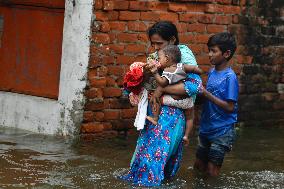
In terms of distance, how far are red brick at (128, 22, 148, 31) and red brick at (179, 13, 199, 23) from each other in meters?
0.55

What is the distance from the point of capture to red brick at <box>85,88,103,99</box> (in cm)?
750

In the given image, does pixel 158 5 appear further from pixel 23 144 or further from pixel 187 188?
pixel 187 188

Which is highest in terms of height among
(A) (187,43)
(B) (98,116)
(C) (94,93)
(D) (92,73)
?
(A) (187,43)

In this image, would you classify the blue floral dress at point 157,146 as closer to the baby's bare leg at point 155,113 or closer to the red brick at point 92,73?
the baby's bare leg at point 155,113

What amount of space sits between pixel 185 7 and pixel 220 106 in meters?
2.49

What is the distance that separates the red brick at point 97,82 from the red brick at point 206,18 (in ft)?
5.06

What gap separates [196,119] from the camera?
8516mm

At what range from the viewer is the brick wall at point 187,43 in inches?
297

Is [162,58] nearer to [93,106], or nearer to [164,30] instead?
[164,30]

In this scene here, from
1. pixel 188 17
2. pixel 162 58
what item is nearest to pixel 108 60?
pixel 188 17

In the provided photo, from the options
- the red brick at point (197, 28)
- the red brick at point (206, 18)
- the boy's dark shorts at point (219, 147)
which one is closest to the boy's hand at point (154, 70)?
the boy's dark shorts at point (219, 147)

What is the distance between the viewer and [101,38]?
7504mm

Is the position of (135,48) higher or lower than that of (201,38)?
lower

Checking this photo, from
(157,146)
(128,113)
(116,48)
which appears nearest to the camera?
(157,146)
